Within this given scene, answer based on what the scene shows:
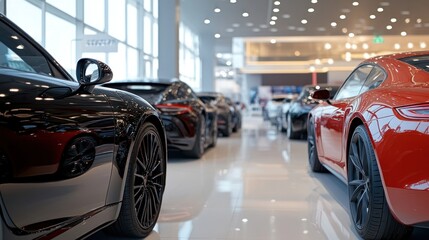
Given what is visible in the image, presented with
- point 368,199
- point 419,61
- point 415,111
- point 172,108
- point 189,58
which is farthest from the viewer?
point 189,58

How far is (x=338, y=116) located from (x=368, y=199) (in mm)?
1157

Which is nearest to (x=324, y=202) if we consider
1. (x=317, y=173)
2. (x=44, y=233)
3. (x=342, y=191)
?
(x=342, y=191)

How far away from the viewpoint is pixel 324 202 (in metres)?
3.70

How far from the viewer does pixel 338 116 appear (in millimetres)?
3520

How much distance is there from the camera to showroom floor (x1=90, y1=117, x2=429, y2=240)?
2.85m

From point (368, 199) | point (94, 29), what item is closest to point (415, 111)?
point (368, 199)

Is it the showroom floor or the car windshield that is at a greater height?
the car windshield

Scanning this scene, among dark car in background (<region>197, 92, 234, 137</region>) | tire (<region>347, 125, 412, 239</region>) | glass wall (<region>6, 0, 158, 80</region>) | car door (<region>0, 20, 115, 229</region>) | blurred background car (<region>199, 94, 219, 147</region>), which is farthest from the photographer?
dark car in background (<region>197, 92, 234, 137</region>)

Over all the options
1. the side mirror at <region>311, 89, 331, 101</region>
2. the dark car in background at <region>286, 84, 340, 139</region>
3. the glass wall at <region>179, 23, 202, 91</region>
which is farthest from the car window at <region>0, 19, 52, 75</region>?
the glass wall at <region>179, 23, 202, 91</region>

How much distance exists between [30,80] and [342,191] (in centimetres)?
319

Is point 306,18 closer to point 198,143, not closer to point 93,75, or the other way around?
point 198,143

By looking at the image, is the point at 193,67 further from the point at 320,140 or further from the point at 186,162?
the point at 320,140

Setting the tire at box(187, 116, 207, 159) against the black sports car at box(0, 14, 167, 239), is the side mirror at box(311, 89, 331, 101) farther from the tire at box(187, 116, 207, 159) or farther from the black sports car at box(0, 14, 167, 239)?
the tire at box(187, 116, 207, 159)

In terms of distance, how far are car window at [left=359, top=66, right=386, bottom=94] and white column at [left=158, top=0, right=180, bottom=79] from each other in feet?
26.6
